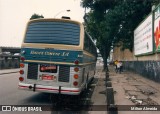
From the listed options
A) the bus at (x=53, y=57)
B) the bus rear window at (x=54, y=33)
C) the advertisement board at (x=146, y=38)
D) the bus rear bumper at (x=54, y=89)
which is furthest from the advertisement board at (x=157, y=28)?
the bus rear bumper at (x=54, y=89)

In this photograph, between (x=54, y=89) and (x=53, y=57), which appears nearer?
(x=54, y=89)

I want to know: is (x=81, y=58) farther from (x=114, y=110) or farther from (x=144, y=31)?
(x=144, y=31)

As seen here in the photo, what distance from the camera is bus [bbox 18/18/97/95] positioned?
33.6 ft

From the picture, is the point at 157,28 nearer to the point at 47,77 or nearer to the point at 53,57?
the point at 53,57

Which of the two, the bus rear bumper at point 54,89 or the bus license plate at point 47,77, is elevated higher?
the bus license plate at point 47,77

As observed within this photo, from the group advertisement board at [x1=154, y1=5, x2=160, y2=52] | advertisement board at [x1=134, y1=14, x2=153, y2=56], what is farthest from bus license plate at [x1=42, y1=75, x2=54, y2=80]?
advertisement board at [x1=134, y1=14, x2=153, y2=56]

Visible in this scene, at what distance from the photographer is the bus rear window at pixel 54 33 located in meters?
10.6

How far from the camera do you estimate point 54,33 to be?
10.7 meters

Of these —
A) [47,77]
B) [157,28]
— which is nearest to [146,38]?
[157,28]

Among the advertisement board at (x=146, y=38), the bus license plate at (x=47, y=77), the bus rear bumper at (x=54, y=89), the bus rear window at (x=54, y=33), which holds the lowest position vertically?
the bus rear bumper at (x=54, y=89)

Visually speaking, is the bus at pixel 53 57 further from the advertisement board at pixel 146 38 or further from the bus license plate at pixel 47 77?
the advertisement board at pixel 146 38

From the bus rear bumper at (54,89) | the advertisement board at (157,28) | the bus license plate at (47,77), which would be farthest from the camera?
the advertisement board at (157,28)

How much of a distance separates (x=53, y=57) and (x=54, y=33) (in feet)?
3.22

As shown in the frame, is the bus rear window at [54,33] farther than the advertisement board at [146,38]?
No
